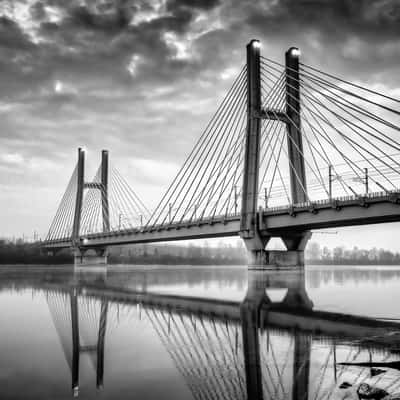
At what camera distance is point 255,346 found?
9664 millimetres

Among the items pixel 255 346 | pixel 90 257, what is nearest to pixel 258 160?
pixel 255 346

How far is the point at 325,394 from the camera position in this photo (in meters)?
6.14

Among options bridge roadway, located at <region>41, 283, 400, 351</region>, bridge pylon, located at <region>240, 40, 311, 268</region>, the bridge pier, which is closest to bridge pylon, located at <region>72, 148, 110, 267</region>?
the bridge pier

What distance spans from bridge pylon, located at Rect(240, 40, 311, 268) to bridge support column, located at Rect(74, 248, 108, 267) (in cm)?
5098

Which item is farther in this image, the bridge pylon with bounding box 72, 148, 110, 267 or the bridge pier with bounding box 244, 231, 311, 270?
the bridge pylon with bounding box 72, 148, 110, 267

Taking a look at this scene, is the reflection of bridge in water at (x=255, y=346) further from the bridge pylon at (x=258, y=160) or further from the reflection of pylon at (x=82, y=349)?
the bridge pylon at (x=258, y=160)

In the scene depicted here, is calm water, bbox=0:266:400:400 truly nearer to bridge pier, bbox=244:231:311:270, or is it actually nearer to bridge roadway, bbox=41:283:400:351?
bridge roadway, bbox=41:283:400:351

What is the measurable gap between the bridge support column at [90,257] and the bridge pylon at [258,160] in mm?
50980

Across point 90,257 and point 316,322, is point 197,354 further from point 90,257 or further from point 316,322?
point 90,257

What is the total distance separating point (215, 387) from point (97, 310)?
37.8 feet

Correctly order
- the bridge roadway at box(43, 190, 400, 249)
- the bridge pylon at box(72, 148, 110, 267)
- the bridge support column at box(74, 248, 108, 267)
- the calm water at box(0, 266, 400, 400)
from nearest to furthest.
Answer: the calm water at box(0, 266, 400, 400) → the bridge roadway at box(43, 190, 400, 249) → the bridge pylon at box(72, 148, 110, 267) → the bridge support column at box(74, 248, 108, 267)

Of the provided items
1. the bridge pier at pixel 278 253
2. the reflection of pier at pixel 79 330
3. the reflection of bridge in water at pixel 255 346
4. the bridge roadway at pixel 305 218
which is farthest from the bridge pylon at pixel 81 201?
the reflection of bridge in water at pixel 255 346

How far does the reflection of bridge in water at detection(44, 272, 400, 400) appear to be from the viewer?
673 cm

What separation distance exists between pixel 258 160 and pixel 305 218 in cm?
714
